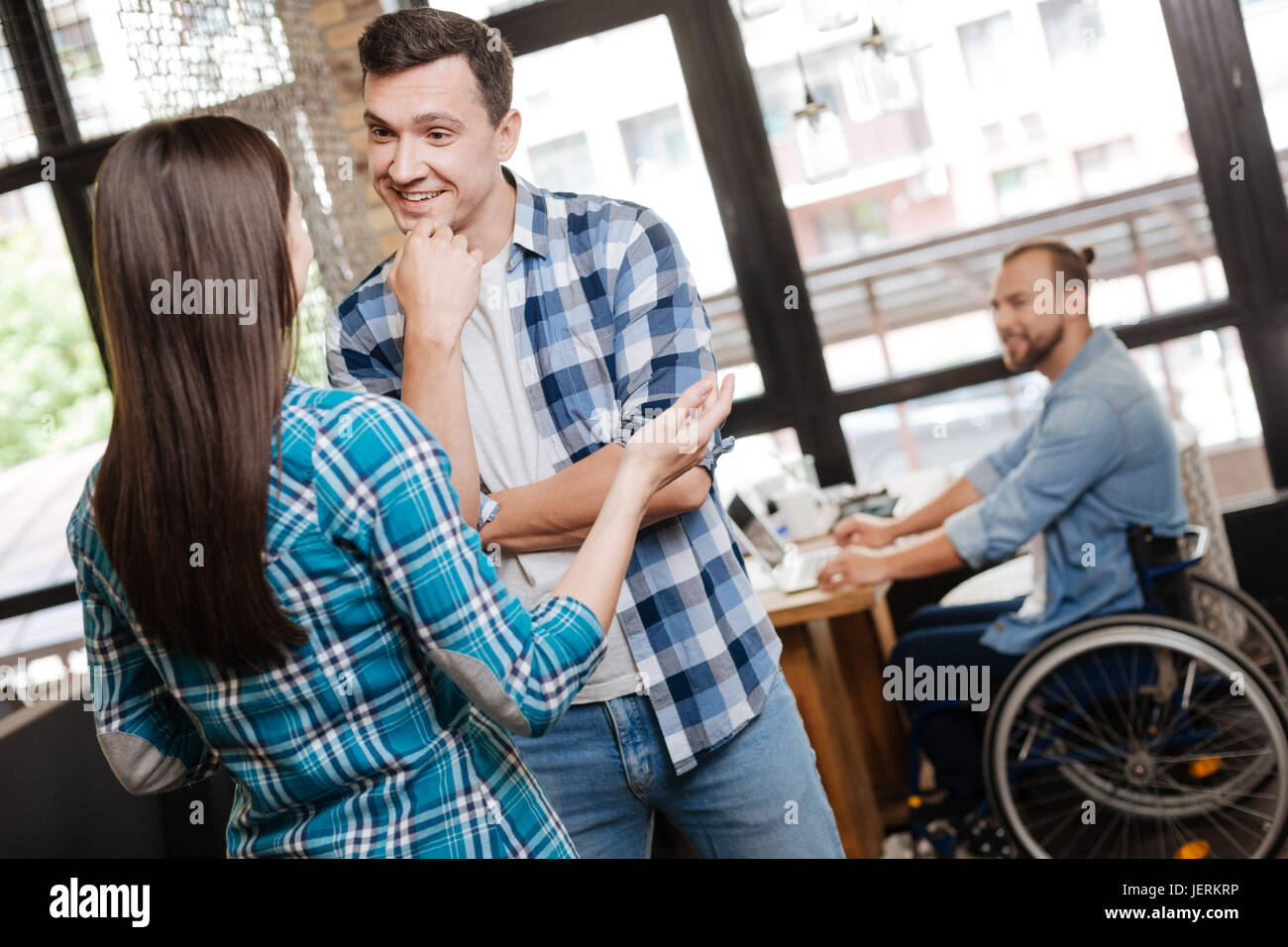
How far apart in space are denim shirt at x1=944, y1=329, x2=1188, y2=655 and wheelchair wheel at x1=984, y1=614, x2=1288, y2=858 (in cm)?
12

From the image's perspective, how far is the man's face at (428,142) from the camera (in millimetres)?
1258

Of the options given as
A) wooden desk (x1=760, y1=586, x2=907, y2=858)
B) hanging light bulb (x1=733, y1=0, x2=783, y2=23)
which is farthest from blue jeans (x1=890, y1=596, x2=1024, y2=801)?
hanging light bulb (x1=733, y1=0, x2=783, y2=23)

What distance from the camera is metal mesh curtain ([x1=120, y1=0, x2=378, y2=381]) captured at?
2.39m

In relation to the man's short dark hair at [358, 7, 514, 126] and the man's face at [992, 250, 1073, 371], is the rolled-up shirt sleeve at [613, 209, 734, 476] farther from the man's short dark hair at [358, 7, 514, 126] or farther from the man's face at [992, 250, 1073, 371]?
the man's face at [992, 250, 1073, 371]

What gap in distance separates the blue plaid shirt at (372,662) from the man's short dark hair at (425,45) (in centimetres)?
54

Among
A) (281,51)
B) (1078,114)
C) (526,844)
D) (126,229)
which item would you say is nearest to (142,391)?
(126,229)

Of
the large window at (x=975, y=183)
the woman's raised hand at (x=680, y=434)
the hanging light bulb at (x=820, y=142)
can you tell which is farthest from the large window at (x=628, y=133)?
the woman's raised hand at (x=680, y=434)

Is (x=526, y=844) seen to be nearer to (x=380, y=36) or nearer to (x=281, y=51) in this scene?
(x=380, y=36)

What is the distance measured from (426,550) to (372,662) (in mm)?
114

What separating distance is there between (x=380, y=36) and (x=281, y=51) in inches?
70.0

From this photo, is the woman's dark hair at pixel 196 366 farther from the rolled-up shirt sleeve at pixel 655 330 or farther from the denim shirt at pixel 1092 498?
the denim shirt at pixel 1092 498

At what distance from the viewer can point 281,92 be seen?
110 inches

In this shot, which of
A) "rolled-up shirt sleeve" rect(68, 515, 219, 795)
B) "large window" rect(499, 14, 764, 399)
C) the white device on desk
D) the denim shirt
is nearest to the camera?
"rolled-up shirt sleeve" rect(68, 515, 219, 795)

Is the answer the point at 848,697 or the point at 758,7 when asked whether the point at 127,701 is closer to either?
the point at 848,697
